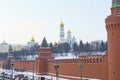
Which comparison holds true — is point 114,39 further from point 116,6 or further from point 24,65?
point 24,65

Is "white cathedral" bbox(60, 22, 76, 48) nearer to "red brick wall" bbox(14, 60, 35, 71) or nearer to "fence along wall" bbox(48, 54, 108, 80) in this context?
"red brick wall" bbox(14, 60, 35, 71)

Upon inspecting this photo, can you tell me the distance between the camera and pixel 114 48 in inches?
1117

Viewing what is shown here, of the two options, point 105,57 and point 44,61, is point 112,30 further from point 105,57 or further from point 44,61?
point 44,61

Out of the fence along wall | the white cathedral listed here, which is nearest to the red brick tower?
the fence along wall

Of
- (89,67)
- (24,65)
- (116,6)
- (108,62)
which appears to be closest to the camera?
(116,6)

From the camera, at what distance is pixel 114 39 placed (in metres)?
28.4

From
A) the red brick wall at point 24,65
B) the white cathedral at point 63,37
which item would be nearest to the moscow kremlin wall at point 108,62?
the red brick wall at point 24,65

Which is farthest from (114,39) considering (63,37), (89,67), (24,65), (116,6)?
(63,37)

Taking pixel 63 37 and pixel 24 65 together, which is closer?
pixel 24 65

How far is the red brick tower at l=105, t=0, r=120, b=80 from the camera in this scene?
28.1m

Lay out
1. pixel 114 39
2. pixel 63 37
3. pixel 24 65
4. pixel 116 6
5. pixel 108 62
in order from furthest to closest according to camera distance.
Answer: pixel 63 37, pixel 24 65, pixel 108 62, pixel 114 39, pixel 116 6

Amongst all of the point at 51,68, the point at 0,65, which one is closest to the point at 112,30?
the point at 51,68

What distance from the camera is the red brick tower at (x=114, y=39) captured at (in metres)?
28.1

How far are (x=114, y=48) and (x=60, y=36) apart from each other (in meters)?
103
